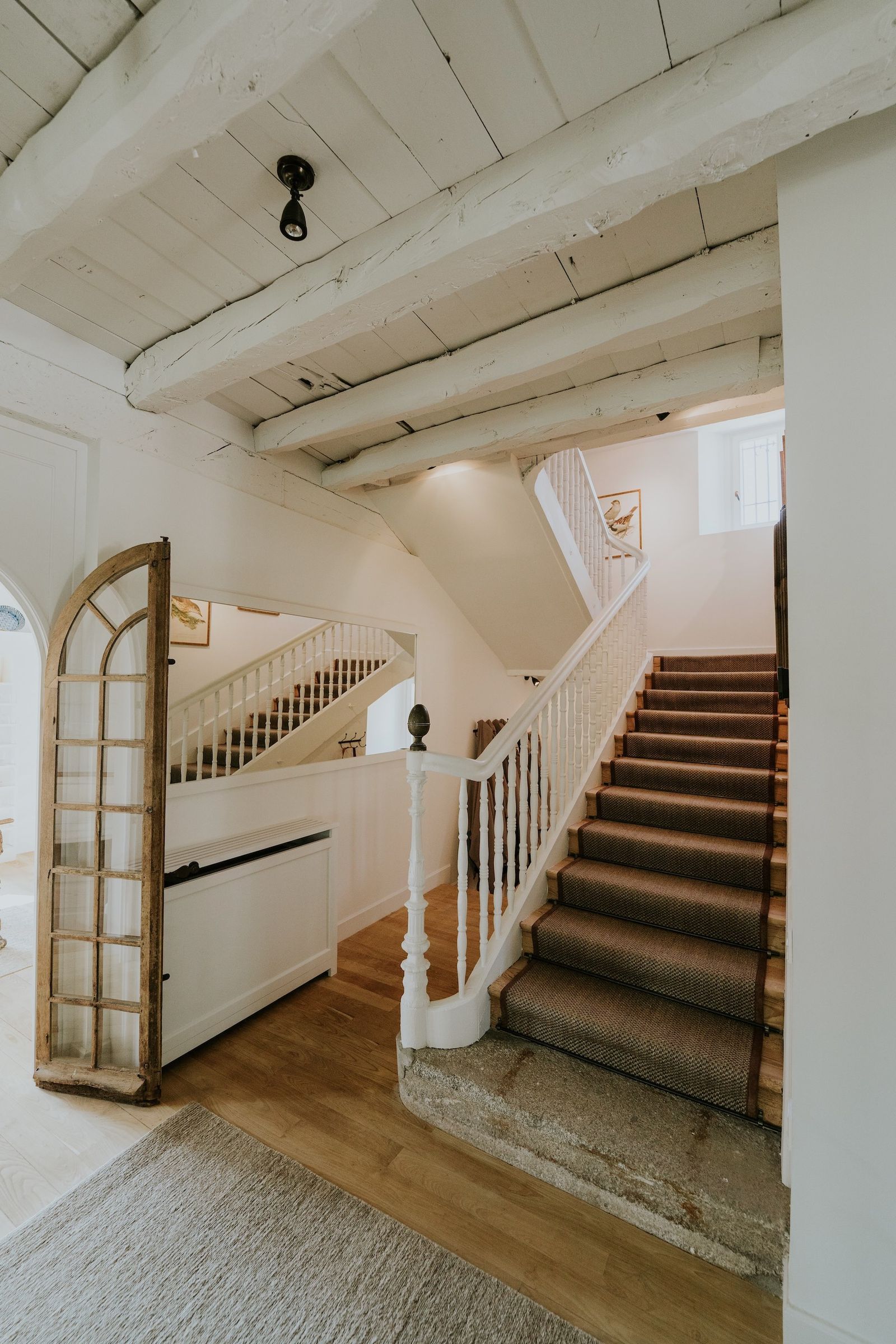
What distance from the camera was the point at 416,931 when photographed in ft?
6.61

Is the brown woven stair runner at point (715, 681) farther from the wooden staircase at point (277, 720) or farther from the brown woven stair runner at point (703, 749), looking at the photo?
the wooden staircase at point (277, 720)

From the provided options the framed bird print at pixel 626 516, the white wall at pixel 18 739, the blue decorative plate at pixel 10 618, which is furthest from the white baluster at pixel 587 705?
the white wall at pixel 18 739

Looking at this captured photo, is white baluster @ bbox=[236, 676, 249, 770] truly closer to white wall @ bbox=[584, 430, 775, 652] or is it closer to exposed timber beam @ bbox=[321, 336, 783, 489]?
exposed timber beam @ bbox=[321, 336, 783, 489]

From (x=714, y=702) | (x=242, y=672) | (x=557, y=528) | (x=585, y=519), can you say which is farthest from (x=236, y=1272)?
(x=585, y=519)

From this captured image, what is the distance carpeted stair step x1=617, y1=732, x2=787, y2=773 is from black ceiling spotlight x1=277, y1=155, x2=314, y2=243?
114 inches

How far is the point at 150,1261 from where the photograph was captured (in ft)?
4.88

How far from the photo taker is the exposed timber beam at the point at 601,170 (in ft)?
3.25

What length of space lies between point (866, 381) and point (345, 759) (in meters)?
2.93

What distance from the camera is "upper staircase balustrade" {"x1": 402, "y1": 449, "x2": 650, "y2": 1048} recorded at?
79.4 inches

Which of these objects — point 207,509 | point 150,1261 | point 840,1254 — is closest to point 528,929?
point 840,1254

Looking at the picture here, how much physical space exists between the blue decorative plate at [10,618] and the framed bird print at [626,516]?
5.23 meters

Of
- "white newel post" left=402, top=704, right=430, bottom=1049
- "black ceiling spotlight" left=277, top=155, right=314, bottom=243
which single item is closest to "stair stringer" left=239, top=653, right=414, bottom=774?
"white newel post" left=402, top=704, right=430, bottom=1049

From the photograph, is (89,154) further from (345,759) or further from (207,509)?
(345,759)

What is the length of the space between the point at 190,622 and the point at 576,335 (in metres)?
2.03
